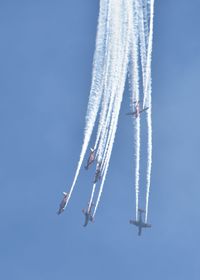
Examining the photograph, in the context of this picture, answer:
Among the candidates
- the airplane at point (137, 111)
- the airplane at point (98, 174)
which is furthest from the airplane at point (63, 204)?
the airplane at point (137, 111)

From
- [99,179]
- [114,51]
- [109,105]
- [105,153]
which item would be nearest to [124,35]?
[114,51]

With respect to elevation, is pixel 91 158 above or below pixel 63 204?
above

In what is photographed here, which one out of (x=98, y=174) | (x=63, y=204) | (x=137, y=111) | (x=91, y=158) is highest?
(x=137, y=111)

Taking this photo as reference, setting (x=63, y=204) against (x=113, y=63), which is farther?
(x=63, y=204)

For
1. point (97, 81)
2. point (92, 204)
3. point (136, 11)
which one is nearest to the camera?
point (136, 11)

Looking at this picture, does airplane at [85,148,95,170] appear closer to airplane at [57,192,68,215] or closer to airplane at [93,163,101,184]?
airplane at [93,163,101,184]

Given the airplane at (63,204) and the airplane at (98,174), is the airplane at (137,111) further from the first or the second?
the airplane at (63,204)

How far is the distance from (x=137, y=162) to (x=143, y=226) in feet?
28.9

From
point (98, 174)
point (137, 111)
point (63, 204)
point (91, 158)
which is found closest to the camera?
point (137, 111)

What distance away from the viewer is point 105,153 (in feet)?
136

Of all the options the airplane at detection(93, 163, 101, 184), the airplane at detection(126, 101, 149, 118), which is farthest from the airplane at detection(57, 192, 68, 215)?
the airplane at detection(126, 101, 149, 118)

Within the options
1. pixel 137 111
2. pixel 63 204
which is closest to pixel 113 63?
pixel 137 111

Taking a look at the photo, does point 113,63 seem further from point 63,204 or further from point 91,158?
point 63,204

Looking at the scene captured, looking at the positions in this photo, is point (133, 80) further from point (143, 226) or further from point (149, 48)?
point (143, 226)
